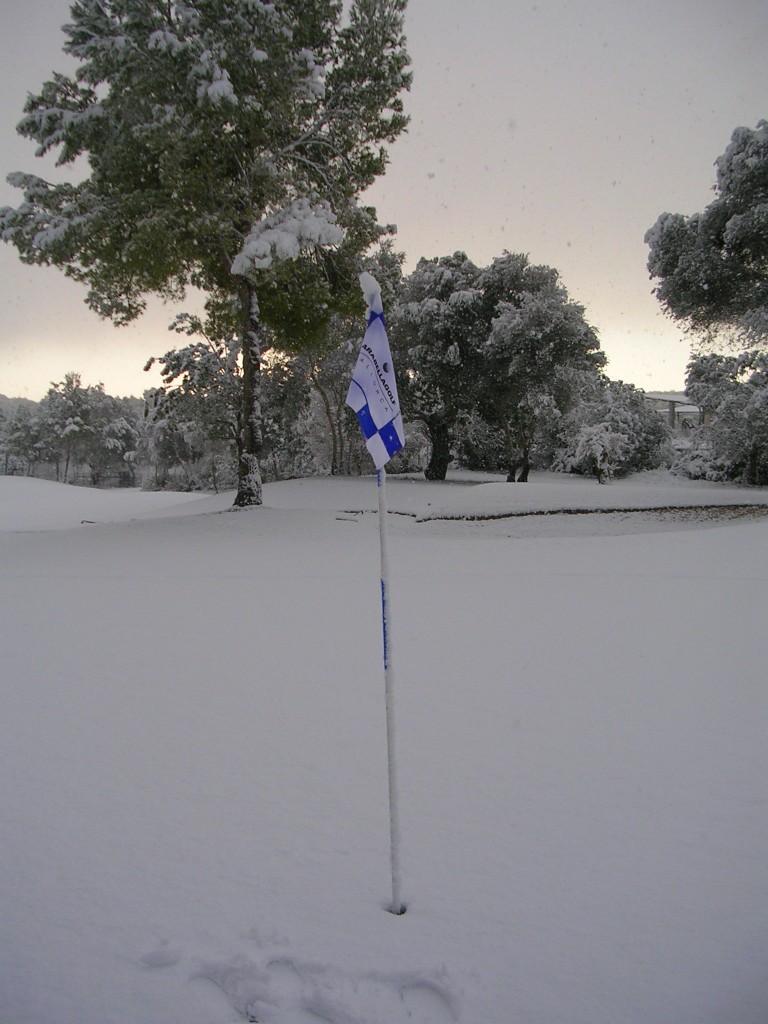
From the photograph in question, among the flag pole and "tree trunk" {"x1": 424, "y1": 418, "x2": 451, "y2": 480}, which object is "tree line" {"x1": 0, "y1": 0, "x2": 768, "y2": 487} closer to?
"tree trunk" {"x1": 424, "y1": 418, "x2": 451, "y2": 480}

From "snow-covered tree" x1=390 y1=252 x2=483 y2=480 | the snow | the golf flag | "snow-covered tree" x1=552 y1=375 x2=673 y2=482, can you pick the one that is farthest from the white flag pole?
"snow-covered tree" x1=552 y1=375 x2=673 y2=482

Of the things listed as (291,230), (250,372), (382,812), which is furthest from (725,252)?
(382,812)

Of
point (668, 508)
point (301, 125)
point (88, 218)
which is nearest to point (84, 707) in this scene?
point (88, 218)

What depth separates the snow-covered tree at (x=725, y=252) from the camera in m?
14.3

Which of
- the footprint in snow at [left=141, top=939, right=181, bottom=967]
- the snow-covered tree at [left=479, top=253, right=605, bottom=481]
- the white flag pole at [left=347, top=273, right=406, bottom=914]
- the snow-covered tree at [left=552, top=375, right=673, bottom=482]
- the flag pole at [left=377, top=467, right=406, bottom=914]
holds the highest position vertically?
the snow-covered tree at [left=479, top=253, right=605, bottom=481]

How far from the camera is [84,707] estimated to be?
4.45 metres

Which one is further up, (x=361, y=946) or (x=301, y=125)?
(x=301, y=125)

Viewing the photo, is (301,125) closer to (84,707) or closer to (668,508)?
(668,508)

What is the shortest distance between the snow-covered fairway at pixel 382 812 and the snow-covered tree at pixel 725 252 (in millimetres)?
11255

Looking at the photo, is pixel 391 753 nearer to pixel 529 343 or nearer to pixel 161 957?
pixel 161 957

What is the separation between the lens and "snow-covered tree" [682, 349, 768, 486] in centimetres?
1788

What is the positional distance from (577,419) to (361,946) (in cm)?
3038

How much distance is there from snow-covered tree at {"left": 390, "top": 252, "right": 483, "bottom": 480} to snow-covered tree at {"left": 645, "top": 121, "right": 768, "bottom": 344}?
697 centimetres

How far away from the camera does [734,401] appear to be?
1972 cm
